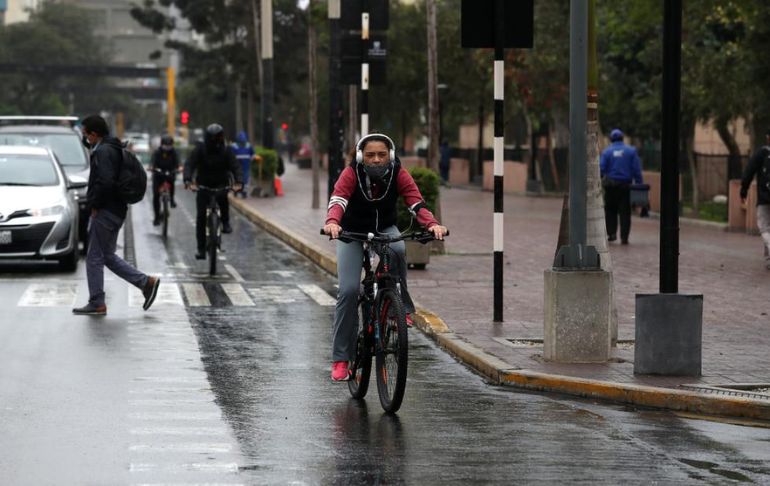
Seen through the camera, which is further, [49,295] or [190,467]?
[49,295]

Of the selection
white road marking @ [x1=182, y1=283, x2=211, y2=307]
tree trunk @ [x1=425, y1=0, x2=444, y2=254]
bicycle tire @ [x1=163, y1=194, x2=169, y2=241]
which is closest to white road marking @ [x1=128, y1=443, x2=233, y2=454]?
white road marking @ [x1=182, y1=283, x2=211, y2=307]

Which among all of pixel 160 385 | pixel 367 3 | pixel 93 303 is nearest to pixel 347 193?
pixel 160 385

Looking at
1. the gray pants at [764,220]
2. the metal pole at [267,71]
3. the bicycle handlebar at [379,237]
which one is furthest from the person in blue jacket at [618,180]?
the metal pole at [267,71]

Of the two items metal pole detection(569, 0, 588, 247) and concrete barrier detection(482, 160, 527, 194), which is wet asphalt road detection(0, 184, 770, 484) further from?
concrete barrier detection(482, 160, 527, 194)

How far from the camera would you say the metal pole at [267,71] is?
42.5 meters

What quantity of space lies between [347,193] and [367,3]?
44.5ft

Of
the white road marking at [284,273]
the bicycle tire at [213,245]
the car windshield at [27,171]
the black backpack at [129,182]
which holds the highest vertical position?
the black backpack at [129,182]

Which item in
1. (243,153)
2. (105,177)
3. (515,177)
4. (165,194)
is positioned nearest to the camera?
(105,177)

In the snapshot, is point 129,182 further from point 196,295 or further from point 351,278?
point 351,278

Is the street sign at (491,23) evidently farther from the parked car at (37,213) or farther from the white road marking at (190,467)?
the parked car at (37,213)

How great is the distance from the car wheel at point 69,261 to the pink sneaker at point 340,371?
9.94 meters

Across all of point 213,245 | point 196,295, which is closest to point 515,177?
point 213,245

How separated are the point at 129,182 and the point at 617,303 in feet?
16.2

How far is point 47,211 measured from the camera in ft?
64.6
